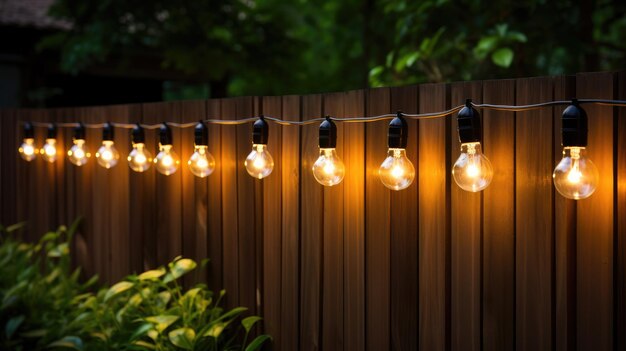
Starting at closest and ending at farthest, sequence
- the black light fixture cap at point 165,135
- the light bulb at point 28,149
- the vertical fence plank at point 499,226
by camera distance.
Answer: the vertical fence plank at point 499,226, the black light fixture cap at point 165,135, the light bulb at point 28,149

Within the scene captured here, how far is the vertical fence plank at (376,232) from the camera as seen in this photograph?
2.79 m

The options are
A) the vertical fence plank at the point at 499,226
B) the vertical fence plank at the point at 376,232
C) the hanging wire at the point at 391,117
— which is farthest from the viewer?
the vertical fence plank at the point at 376,232

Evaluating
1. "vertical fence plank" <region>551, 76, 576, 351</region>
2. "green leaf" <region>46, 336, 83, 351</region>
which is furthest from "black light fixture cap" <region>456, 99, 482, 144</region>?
"green leaf" <region>46, 336, 83, 351</region>

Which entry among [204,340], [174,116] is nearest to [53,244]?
[174,116]

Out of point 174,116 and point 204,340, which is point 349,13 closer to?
point 174,116

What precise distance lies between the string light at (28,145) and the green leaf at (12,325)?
1.62 m

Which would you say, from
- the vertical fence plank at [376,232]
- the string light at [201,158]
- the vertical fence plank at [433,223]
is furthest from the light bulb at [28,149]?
the vertical fence plank at [433,223]

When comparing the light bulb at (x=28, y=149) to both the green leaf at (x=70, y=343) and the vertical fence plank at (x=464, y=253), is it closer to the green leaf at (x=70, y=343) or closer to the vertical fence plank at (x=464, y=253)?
the green leaf at (x=70, y=343)

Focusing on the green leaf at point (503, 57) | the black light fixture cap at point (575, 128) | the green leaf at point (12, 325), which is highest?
the green leaf at point (503, 57)

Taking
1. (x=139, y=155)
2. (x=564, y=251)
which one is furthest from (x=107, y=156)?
(x=564, y=251)

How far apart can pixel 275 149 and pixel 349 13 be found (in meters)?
5.45

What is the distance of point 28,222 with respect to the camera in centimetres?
573

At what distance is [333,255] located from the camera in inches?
120

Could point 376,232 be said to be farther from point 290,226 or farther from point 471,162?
point 471,162
